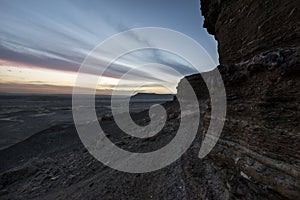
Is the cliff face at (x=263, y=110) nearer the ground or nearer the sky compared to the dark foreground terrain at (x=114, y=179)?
nearer the sky

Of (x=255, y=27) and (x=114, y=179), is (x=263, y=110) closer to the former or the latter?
(x=255, y=27)

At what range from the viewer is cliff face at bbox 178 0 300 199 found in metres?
4.25

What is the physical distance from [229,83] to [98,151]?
39.3ft

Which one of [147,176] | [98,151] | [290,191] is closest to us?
[290,191]

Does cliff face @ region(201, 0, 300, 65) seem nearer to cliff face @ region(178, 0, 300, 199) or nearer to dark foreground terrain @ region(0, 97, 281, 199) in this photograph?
cliff face @ region(178, 0, 300, 199)

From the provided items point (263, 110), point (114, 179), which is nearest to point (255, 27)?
point (263, 110)

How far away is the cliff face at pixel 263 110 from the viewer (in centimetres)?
425

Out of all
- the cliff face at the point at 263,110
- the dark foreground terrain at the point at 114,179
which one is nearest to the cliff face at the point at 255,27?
the cliff face at the point at 263,110

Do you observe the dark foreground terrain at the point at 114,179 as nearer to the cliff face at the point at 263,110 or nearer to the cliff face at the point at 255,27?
the cliff face at the point at 263,110

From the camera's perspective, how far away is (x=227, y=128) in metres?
6.54

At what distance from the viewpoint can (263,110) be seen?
5043 mm

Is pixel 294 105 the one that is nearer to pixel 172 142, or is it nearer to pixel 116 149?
pixel 172 142

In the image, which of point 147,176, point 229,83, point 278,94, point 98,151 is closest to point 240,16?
point 229,83

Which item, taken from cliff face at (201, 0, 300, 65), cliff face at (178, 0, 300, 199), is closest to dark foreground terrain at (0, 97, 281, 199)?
cliff face at (178, 0, 300, 199)
